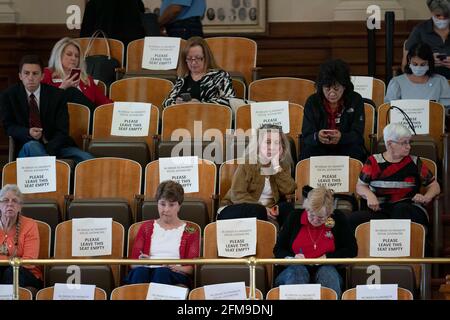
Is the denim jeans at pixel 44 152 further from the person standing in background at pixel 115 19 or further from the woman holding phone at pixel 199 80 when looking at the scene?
the person standing in background at pixel 115 19

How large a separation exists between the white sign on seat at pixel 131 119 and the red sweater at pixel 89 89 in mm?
508

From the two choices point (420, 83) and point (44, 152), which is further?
point (420, 83)

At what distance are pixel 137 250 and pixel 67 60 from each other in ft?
8.12

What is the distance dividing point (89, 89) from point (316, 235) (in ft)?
9.64

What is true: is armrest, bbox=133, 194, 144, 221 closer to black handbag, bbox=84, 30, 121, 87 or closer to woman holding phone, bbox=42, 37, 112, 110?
woman holding phone, bbox=42, 37, 112, 110

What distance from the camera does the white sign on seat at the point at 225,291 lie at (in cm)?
870

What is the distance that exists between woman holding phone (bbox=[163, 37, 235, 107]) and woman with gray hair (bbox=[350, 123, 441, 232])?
5.29 ft

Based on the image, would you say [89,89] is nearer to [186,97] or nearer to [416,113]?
[186,97]

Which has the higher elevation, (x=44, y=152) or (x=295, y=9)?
(x=295, y=9)

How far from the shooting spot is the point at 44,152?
10.5 m

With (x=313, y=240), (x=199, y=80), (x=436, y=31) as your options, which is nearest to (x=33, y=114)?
(x=199, y=80)

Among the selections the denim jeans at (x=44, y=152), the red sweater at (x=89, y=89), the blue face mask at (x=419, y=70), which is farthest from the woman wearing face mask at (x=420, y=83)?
the denim jeans at (x=44, y=152)
